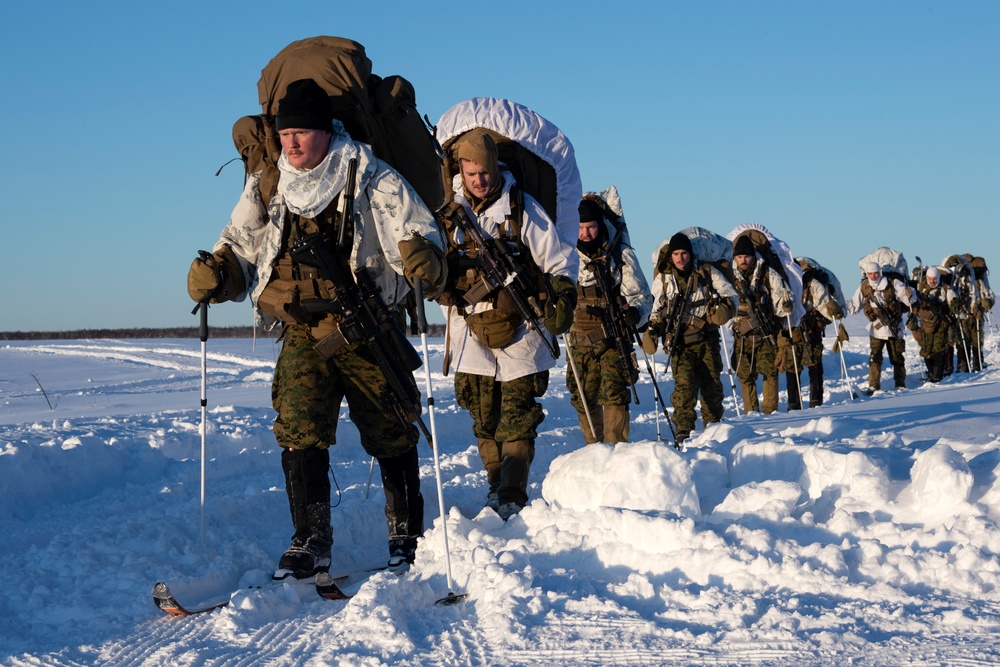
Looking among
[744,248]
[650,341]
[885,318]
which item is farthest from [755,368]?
[885,318]

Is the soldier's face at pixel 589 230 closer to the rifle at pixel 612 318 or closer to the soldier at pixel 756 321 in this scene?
the rifle at pixel 612 318

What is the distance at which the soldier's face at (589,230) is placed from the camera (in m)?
8.88

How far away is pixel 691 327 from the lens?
11242 millimetres

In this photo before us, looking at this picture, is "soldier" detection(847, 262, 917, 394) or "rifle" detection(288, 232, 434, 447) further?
"soldier" detection(847, 262, 917, 394)

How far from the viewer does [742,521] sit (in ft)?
16.1

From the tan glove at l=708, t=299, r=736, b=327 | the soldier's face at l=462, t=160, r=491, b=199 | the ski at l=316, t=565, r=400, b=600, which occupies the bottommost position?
the ski at l=316, t=565, r=400, b=600

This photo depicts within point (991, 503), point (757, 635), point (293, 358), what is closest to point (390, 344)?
point (293, 358)

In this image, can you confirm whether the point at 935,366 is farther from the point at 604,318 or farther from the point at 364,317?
the point at 364,317

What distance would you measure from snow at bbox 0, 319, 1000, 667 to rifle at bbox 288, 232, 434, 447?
0.77 m

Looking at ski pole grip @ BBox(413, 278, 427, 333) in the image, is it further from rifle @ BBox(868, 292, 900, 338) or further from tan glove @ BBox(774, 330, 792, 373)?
rifle @ BBox(868, 292, 900, 338)

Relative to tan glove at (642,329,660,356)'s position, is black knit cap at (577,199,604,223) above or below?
above

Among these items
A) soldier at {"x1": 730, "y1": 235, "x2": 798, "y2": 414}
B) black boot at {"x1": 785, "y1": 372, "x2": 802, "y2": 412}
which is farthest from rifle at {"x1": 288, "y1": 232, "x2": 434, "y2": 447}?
black boot at {"x1": 785, "y1": 372, "x2": 802, "y2": 412}

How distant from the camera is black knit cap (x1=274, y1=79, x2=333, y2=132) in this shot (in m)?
4.89

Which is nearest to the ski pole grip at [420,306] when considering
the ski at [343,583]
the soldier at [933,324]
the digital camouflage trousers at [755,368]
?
the ski at [343,583]
